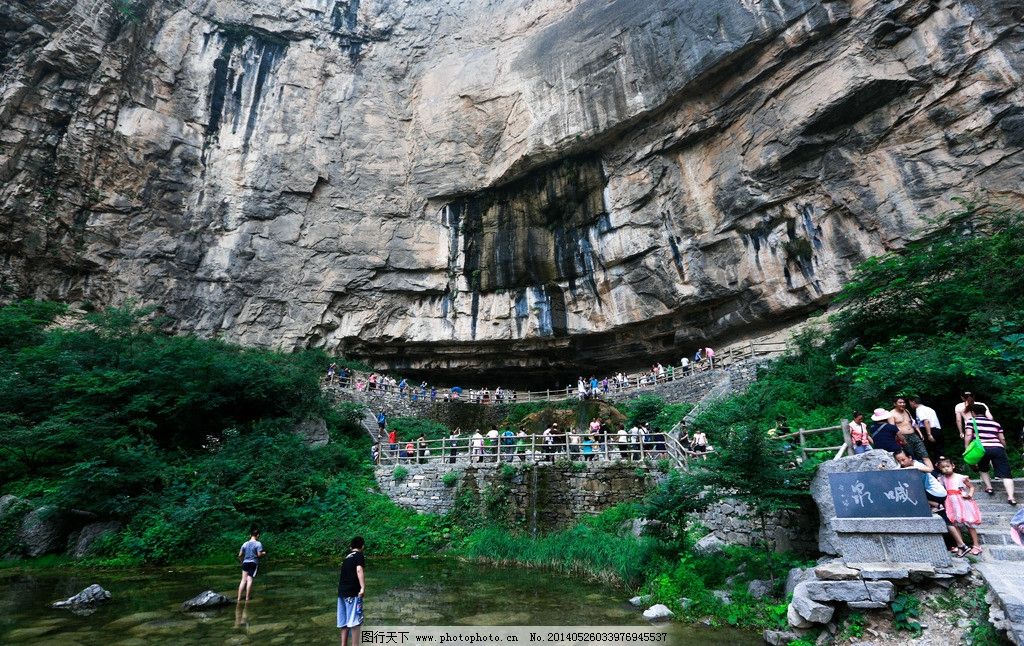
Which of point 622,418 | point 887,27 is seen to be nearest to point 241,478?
point 622,418

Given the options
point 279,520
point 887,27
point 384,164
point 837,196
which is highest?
point 384,164

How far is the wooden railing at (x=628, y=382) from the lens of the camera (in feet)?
64.8

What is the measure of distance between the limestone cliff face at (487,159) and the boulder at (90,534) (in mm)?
14220

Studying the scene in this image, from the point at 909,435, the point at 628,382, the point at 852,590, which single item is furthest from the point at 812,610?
the point at 628,382

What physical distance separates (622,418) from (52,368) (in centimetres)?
1826

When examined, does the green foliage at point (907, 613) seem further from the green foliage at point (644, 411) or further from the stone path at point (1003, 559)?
the green foliage at point (644, 411)

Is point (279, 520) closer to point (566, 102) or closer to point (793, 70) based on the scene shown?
point (566, 102)

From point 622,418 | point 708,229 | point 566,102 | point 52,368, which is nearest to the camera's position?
point 52,368

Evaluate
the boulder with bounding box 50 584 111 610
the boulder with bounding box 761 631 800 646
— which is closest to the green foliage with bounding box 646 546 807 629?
the boulder with bounding box 761 631 800 646

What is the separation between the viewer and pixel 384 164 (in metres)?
28.2

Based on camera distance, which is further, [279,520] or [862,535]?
[279,520]

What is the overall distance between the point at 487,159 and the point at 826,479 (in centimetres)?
2341

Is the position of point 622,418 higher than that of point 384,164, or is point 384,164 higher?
point 384,164

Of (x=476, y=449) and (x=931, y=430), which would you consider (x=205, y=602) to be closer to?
(x=476, y=449)
